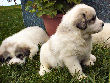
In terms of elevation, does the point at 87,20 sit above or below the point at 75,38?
above

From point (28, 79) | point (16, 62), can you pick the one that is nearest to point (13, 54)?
point (16, 62)

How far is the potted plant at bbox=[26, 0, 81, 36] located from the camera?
20.2 ft

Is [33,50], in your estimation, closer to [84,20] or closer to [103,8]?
[84,20]

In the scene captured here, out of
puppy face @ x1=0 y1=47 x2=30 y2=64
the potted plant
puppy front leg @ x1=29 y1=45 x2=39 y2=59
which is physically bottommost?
puppy front leg @ x1=29 y1=45 x2=39 y2=59

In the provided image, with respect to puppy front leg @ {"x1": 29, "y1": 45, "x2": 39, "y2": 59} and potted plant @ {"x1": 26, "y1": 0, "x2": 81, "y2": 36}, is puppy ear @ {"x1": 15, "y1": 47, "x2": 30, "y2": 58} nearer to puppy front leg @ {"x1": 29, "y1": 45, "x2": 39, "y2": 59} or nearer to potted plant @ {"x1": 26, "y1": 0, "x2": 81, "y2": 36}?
puppy front leg @ {"x1": 29, "y1": 45, "x2": 39, "y2": 59}

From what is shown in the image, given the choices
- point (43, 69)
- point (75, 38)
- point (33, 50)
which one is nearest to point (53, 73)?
point (43, 69)

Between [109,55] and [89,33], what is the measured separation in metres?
0.84

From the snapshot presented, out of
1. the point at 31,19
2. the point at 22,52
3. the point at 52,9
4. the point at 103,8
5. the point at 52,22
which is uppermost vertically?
the point at 52,9

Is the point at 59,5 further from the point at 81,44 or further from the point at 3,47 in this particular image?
the point at 81,44

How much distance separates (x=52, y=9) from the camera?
618cm

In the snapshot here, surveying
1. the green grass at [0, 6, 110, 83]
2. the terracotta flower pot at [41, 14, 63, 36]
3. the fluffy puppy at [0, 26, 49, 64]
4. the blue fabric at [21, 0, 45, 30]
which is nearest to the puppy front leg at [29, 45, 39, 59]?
the fluffy puppy at [0, 26, 49, 64]

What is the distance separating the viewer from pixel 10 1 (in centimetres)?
770

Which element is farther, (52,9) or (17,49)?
(52,9)

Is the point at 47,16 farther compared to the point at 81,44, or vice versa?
the point at 47,16
